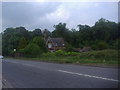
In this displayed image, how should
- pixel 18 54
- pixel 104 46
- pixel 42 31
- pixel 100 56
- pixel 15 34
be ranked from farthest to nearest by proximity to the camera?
pixel 42 31 → pixel 15 34 → pixel 18 54 → pixel 104 46 → pixel 100 56

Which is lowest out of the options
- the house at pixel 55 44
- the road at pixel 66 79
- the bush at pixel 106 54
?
the road at pixel 66 79

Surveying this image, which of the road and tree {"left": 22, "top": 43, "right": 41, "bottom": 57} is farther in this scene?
tree {"left": 22, "top": 43, "right": 41, "bottom": 57}

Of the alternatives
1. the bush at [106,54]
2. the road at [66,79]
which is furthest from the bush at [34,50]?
the road at [66,79]

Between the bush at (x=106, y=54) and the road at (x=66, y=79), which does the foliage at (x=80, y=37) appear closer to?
the bush at (x=106, y=54)

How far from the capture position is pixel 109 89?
9891mm

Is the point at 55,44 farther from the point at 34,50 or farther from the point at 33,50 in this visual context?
the point at 34,50

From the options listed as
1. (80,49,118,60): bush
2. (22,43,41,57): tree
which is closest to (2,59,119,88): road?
(80,49,118,60): bush

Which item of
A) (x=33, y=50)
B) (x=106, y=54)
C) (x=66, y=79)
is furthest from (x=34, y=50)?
(x=66, y=79)

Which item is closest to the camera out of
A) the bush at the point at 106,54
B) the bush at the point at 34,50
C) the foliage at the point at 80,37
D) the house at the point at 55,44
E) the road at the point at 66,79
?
the road at the point at 66,79

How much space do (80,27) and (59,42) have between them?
11.9 m

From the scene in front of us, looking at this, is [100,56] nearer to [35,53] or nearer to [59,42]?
[35,53]

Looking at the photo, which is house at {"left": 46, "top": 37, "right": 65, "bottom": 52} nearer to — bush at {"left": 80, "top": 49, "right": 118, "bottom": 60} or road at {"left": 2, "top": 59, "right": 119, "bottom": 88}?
bush at {"left": 80, "top": 49, "right": 118, "bottom": 60}

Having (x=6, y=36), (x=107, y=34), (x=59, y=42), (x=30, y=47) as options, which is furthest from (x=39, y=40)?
(x=6, y=36)

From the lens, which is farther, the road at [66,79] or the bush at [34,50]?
the bush at [34,50]
